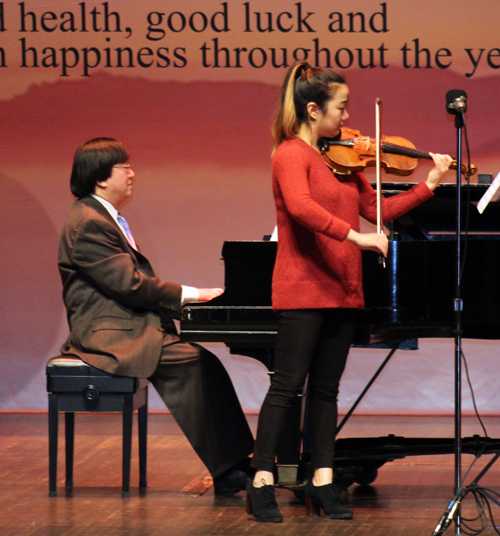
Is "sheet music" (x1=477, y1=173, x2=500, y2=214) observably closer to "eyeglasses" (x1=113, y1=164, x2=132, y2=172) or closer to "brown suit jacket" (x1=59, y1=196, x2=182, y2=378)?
"brown suit jacket" (x1=59, y1=196, x2=182, y2=378)

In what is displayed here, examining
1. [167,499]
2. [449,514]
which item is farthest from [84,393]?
[449,514]

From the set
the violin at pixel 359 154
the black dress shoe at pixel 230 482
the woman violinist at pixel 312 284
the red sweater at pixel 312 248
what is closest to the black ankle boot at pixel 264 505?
the woman violinist at pixel 312 284

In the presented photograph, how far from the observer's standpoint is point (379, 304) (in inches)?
116

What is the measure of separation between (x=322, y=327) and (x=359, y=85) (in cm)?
267

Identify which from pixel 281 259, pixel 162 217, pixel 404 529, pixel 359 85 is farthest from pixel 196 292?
pixel 359 85

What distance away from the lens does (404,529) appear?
2.68m

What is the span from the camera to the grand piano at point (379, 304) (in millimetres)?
2920

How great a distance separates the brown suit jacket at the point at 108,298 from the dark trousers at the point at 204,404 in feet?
0.28

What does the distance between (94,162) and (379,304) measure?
122 cm

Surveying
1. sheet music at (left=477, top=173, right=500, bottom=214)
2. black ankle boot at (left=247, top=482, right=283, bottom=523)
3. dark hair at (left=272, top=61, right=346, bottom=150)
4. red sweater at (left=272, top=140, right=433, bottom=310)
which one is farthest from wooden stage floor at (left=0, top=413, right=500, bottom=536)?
dark hair at (left=272, top=61, right=346, bottom=150)

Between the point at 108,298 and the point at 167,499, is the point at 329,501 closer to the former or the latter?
the point at 167,499

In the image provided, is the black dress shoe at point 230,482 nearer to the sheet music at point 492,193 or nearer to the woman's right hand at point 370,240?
the woman's right hand at point 370,240

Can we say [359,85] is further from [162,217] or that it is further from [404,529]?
[404,529]

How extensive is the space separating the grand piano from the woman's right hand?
0.43 m
